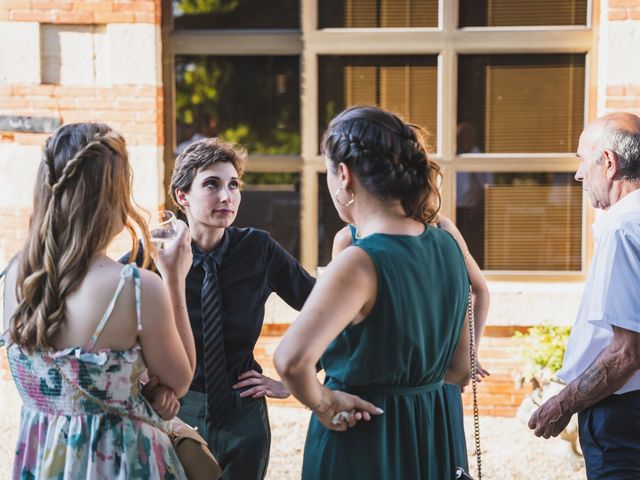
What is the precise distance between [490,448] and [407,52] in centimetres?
277

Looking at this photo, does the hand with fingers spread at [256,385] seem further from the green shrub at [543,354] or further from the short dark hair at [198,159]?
the green shrub at [543,354]

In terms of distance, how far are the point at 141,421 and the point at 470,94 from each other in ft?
14.1

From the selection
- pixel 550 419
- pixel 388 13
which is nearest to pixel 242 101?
pixel 388 13

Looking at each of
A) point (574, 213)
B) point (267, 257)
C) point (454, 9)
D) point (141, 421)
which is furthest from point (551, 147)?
point (141, 421)

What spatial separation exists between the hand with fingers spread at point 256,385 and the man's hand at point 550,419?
90 centimetres

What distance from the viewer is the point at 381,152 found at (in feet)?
7.25

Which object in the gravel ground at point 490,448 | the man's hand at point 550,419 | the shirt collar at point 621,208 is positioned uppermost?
the shirt collar at point 621,208

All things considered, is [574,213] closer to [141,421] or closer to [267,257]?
[267,257]

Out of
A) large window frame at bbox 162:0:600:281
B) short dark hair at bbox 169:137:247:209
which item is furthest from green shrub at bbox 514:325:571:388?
short dark hair at bbox 169:137:247:209

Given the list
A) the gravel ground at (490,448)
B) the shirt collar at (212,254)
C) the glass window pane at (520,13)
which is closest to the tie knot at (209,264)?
the shirt collar at (212,254)

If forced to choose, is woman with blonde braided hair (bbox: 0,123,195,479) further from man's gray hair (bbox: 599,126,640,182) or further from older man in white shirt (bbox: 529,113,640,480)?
man's gray hair (bbox: 599,126,640,182)

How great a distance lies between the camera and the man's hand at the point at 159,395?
2318 mm

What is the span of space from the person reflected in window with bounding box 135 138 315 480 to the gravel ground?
2.13 metres

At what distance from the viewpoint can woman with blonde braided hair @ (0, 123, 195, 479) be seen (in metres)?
2.17
